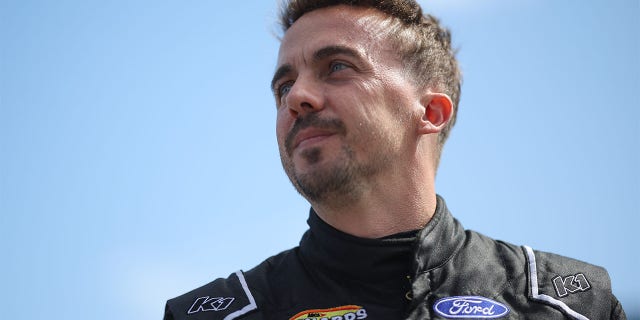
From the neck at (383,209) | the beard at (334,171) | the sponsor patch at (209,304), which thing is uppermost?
the beard at (334,171)

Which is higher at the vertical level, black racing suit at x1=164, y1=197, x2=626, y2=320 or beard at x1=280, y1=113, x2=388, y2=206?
beard at x1=280, y1=113, x2=388, y2=206

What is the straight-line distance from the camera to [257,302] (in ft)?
15.6

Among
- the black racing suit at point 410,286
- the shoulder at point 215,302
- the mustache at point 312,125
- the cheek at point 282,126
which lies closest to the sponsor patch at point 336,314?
the black racing suit at point 410,286

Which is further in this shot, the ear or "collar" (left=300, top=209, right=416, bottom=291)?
the ear

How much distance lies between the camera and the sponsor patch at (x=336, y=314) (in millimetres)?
4566

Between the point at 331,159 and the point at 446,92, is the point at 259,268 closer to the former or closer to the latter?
the point at 331,159

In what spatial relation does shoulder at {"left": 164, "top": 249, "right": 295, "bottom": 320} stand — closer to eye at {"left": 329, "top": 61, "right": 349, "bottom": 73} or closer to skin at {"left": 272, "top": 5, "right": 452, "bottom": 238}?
skin at {"left": 272, "top": 5, "right": 452, "bottom": 238}

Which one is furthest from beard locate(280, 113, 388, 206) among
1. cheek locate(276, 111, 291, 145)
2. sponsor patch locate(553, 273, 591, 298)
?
sponsor patch locate(553, 273, 591, 298)

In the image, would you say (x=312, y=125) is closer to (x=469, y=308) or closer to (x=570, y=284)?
(x=469, y=308)

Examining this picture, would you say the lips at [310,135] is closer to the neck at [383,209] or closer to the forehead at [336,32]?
the neck at [383,209]

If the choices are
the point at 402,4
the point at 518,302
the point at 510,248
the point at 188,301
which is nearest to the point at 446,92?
the point at 402,4

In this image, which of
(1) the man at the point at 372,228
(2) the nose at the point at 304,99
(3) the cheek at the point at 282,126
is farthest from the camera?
(3) the cheek at the point at 282,126

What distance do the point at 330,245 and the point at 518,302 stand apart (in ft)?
4.38

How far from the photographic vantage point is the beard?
4.65 m
